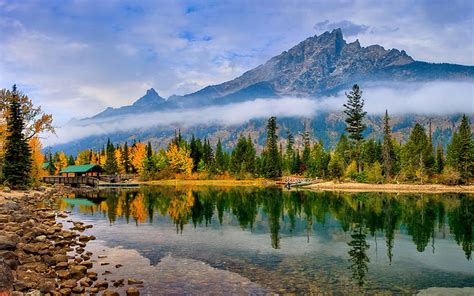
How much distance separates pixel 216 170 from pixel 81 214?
7916 cm

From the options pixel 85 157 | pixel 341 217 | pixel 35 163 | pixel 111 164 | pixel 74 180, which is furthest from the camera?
pixel 85 157

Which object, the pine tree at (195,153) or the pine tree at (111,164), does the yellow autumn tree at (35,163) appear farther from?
the pine tree at (195,153)

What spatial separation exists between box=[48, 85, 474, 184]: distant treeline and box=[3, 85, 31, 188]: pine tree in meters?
65.5

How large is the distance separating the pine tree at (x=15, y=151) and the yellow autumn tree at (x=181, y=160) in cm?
6709

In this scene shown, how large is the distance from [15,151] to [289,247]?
2231 inches

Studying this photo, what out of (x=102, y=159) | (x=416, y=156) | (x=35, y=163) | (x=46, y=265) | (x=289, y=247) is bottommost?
(x=289, y=247)

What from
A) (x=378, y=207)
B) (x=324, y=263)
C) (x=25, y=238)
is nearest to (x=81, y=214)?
(x=25, y=238)

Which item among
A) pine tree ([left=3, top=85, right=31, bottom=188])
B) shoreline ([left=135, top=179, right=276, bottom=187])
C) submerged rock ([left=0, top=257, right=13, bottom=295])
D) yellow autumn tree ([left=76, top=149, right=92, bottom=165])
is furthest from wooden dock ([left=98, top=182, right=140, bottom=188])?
submerged rock ([left=0, top=257, right=13, bottom=295])

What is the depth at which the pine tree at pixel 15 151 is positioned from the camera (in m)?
66.9

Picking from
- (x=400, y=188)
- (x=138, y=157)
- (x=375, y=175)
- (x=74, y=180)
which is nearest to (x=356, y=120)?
(x=375, y=175)

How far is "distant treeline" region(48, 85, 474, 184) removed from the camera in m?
91.4

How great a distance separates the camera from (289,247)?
30.5 m

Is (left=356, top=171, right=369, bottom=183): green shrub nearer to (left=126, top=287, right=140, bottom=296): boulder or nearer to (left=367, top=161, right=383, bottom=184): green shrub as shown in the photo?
(left=367, top=161, right=383, bottom=184): green shrub

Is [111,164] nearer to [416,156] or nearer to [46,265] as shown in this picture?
[416,156]
